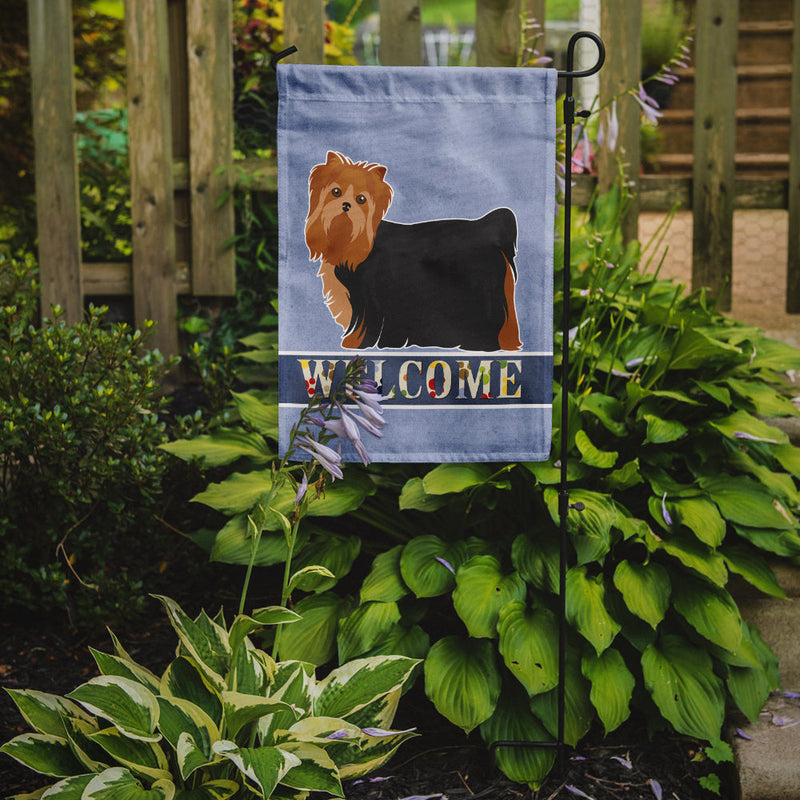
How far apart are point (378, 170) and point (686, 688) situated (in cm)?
141

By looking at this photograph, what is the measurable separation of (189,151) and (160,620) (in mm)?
1873

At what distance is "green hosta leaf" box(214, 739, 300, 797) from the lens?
1.54 m

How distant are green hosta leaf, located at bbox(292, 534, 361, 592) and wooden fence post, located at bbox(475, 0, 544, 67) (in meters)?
1.92

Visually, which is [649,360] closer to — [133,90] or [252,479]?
[252,479]

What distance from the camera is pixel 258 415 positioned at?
254cm

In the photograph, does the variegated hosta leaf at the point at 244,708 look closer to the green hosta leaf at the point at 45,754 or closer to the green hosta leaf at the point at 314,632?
the green hosta leaf at the point at 45,754

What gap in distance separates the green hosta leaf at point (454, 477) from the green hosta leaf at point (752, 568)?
0.65 meters

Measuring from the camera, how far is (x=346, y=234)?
1886 mm

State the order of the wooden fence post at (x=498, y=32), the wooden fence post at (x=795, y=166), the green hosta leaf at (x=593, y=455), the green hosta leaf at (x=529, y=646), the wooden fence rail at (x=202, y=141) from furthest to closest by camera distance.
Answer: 1. the wooden fence post at (x=795, y=166)
2. the wooden fence rail at (x=202, y=141)
3. the wooden fence post at (x=498, y=32)
4. the green hosta leaf at (x=593, y=455)
5. the green hosta leaf at (x=529, y=646)

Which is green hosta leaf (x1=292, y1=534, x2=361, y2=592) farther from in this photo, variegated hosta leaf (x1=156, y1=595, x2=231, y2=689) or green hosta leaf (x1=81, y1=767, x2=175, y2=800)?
green hosta leaf (x1=81, y1=767, x2=175, y2=800)

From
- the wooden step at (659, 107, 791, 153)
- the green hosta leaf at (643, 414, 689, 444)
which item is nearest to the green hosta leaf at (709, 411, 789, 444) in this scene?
the green hosta leaf at (643, 414, 689, 444)

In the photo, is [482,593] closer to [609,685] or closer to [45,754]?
[609,685]

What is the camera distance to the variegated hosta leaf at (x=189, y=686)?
5.93ft

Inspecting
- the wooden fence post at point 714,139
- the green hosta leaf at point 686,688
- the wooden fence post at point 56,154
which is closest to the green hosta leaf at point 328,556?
the green hosta leaf at point 686,688
